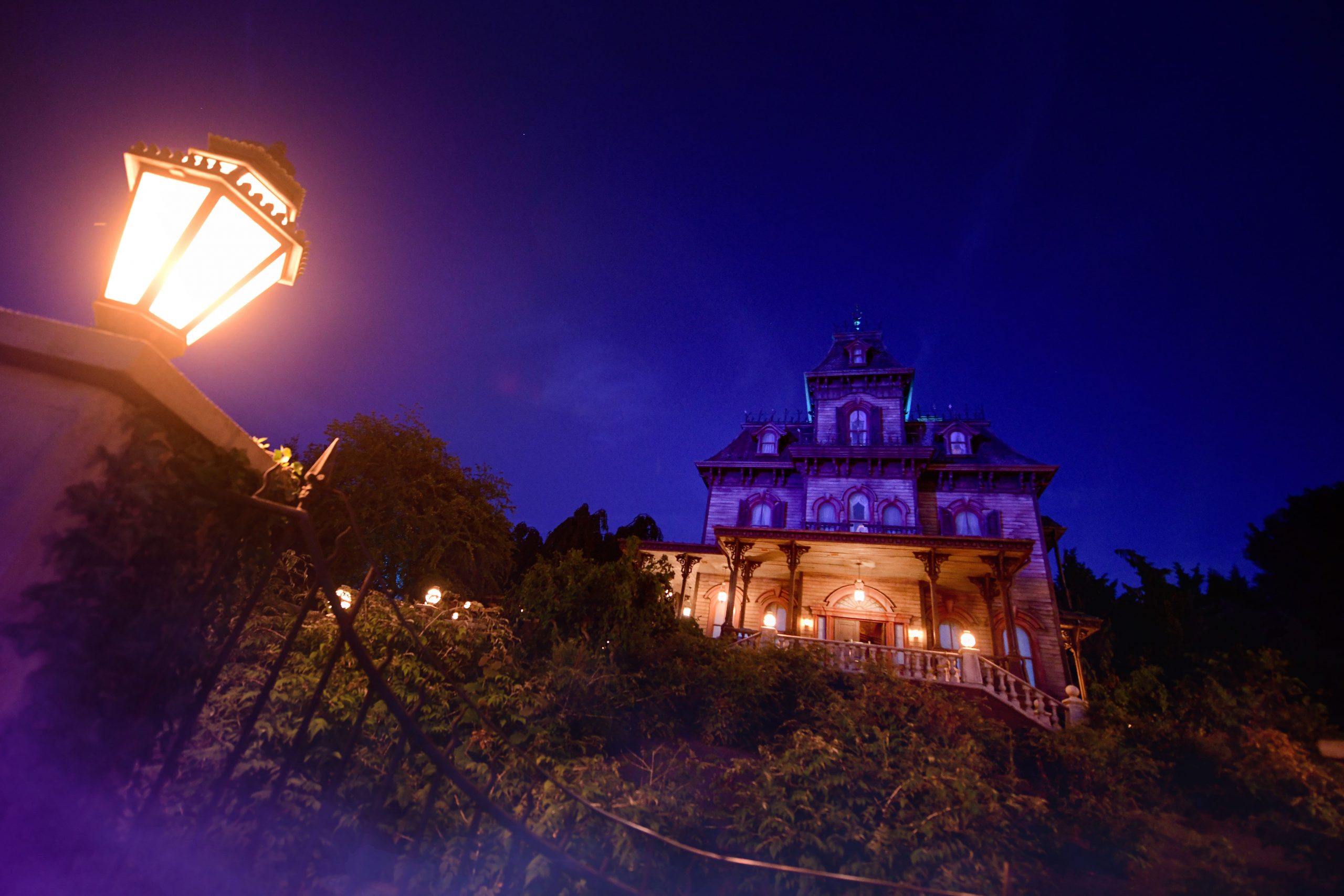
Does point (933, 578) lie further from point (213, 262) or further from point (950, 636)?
point (213, 262)

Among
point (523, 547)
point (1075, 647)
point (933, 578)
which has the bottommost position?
point (1075, 647)

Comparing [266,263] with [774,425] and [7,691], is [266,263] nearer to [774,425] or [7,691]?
[7,691]

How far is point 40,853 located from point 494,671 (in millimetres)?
5899

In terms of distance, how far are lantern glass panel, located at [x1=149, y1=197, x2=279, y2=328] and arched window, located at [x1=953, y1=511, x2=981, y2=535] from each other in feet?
76.2

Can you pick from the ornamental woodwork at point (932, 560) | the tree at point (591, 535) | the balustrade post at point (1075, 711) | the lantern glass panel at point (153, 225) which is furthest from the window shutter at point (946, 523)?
the lantern glass panel at point (153, 225)

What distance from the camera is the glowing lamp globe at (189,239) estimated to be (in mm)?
1870

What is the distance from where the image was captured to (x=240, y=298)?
2.24m

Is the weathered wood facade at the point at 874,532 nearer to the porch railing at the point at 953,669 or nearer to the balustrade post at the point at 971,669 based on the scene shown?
the porch railing at the point at 953,669

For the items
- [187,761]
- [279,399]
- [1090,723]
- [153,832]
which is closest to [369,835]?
[187,761]

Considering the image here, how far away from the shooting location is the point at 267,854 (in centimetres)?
245

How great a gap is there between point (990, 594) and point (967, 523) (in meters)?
4.92

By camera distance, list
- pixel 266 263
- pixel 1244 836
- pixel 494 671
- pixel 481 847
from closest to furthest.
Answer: pixel 266 263, pixel 481 847, pixel 494 671, pixel 1244 836

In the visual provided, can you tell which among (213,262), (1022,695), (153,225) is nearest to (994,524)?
(1022,695)

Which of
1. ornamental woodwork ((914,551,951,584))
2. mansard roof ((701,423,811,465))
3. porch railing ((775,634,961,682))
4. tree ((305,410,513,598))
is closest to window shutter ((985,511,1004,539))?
ornamental woodwork ((914,551,951,584))
